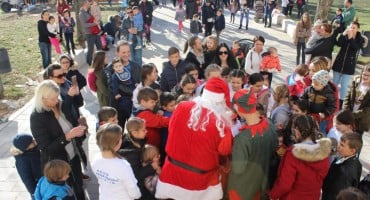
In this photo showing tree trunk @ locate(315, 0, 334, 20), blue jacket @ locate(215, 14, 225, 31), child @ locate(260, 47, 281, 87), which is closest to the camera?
child @ locate(260, 47, 281, 87)

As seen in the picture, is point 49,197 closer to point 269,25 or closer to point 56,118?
point 56,118

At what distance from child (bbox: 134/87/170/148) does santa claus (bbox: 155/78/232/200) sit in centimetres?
94

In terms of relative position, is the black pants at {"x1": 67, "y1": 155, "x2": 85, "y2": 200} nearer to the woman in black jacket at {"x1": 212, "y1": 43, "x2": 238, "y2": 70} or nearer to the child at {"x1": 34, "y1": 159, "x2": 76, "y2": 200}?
the child at {"x1": 34, "y1": 159, "x2": 76, "y2": 200}

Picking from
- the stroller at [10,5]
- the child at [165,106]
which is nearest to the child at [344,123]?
the child at [165,106]

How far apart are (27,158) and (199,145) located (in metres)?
2.31

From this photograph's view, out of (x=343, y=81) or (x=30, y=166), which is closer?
A: (x=30, y=166)

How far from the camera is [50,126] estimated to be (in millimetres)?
3936

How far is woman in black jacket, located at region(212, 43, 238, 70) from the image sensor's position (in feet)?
21.9

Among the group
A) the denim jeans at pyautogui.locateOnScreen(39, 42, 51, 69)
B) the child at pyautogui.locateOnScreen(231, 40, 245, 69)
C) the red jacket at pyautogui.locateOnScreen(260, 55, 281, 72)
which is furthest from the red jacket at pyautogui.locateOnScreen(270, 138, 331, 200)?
the denim jeans at pyautogui.locateOnScreen(39, 42, 51, 69)

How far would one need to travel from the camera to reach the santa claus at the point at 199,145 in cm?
319

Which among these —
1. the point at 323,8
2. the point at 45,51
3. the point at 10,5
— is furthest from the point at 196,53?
the point at 10,5

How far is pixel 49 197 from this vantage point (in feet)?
11.7

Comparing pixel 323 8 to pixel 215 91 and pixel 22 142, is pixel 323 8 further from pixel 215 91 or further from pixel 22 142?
pixel 22 142

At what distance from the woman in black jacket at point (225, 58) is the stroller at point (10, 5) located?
2010cm
